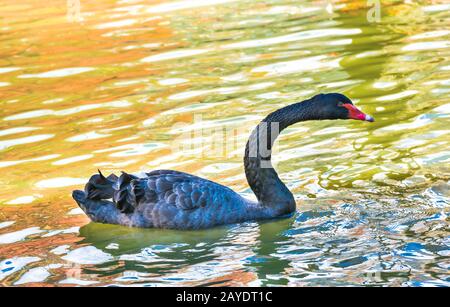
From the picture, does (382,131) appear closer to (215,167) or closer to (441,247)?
(215,167)

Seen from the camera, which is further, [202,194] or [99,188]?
[99,188]

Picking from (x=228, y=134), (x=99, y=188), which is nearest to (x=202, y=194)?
(x=99, y=188)

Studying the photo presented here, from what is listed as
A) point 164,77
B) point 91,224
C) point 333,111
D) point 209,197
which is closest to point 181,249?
point 209,197

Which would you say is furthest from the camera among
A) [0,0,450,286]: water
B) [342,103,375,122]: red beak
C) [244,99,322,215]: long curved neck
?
[244,99,322,215]: long curved neck

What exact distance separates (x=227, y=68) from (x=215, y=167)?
141 inches

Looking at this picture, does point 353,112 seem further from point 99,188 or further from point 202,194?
point 99,188

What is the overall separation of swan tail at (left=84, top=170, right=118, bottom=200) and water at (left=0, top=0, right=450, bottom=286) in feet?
0.84

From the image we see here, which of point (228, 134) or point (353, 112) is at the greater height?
point (353, 112)

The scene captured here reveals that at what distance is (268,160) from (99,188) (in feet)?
4.28

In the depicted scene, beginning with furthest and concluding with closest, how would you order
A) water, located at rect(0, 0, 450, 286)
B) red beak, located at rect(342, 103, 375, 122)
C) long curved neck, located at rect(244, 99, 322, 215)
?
long curved neck, located at rect(244, 99, 322, 215) < red beak, located at rect(342, 103, 375, 122) < water, located at rect(0, 0, 450, 286)

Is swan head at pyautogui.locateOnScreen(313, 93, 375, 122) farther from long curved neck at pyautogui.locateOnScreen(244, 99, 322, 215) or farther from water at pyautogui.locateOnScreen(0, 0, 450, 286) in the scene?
water at pyautogui.locateOnScreen(0, 0, 450, 286)

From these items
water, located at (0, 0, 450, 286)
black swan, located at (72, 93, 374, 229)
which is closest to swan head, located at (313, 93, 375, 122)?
black swan, located at (72, 93, 374, 229)

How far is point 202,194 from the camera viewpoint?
22.8 feet

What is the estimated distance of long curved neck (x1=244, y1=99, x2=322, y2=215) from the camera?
709 cm
